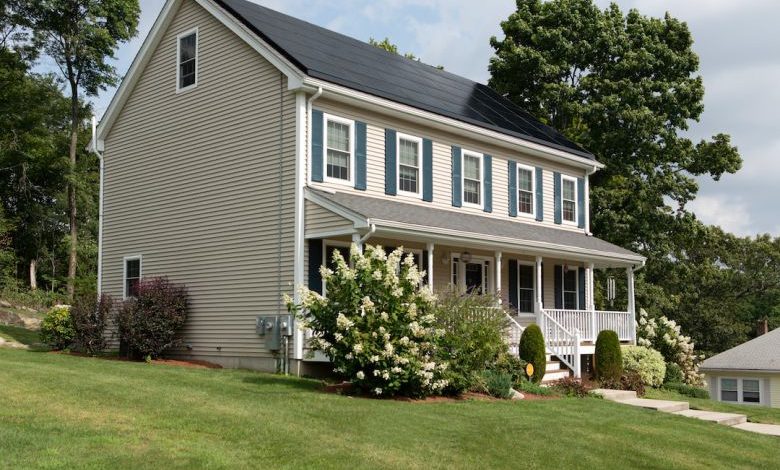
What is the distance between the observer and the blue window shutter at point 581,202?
26.0 m

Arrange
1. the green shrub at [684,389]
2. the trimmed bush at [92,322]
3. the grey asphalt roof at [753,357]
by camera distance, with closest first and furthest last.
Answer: the trimmed bush at [92,322]
the green shrub at [684,389]
the grey asphalt roof at [753,357]

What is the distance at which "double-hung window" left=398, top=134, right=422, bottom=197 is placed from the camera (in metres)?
20.0

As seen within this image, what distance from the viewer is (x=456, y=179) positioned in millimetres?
21391

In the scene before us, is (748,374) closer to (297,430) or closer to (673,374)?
(673,374)

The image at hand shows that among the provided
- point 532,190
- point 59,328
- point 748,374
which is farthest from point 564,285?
point 748,374

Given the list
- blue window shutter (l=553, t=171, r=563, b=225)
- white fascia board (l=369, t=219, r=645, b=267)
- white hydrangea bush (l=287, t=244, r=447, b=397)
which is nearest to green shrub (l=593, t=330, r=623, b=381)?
white fascia board (l=369, t=219, r=645, b=267)

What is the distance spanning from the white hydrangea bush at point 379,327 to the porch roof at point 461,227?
1.95 meters

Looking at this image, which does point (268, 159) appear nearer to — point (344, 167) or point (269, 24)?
point (344, 167)

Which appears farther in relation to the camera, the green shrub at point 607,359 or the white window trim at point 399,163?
the green shrub at point 607,359

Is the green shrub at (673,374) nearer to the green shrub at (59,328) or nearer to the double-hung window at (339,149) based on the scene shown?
the double-hung window at (339,149)

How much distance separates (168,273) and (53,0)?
17549mm

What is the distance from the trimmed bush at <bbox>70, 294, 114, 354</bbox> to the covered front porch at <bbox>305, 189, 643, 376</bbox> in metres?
5.89

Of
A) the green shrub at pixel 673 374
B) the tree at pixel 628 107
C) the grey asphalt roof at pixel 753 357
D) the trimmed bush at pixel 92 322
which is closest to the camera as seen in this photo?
the trimmed bush at pixel 92 322

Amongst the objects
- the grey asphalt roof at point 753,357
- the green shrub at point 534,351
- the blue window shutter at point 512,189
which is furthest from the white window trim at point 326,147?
the grey asphalt roof at point 753,357
